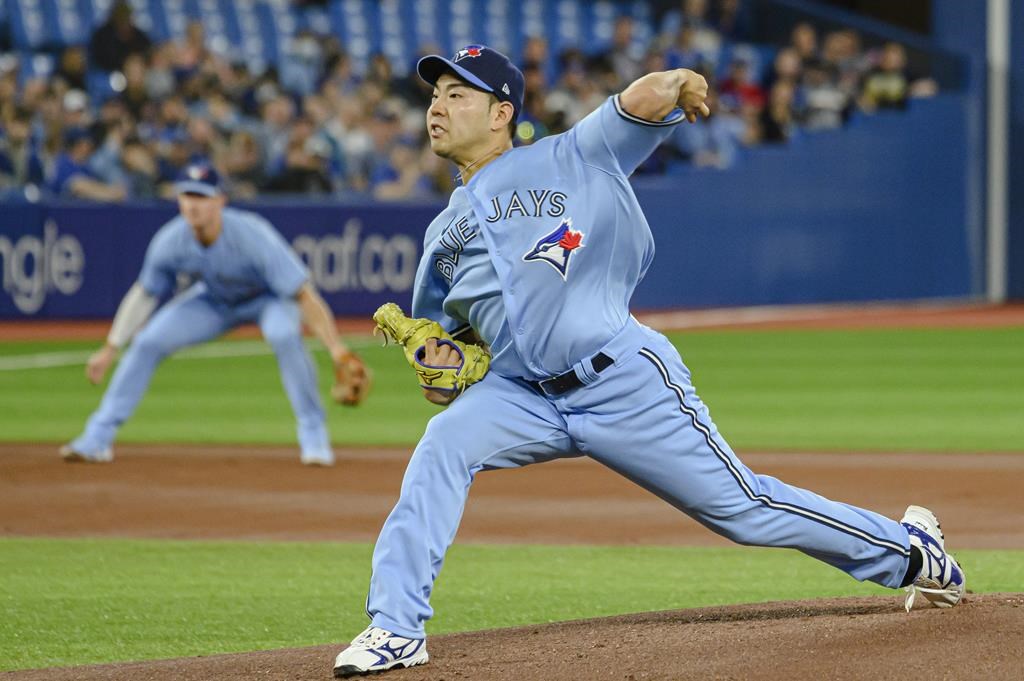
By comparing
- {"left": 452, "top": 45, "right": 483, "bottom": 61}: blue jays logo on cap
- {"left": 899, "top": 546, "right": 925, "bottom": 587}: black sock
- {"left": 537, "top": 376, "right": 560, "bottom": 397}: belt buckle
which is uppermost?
{"left": 452, "top": 45, "right": 483, "bottom": 61}: blue jays logo on cap

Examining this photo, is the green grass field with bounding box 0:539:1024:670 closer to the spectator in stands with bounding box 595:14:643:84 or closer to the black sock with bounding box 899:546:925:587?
the black sock with bounding box 899:546:925:587

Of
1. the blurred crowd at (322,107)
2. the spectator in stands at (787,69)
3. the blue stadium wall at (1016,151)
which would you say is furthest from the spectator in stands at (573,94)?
the blue stadium wall at (1016,151)

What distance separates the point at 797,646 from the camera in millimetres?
4633

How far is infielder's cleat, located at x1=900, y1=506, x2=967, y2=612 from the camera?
4.95 m

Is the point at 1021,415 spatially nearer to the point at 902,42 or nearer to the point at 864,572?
the point at 864,572

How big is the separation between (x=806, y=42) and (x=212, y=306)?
1448 centimetres

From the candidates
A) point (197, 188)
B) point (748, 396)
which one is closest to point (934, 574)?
point (197, 188)

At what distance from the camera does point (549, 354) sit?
466 cm

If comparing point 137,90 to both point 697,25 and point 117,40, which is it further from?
point 697,25

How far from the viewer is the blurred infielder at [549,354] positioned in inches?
180

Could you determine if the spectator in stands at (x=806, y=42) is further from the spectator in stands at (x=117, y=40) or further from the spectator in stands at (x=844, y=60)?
the spectator in stands at (x=117, y=40)

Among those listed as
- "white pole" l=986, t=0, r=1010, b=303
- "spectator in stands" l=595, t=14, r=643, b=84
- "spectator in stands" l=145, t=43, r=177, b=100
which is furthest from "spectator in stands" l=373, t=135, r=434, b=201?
"white pole" l=986, t=0, r=1010, b=303

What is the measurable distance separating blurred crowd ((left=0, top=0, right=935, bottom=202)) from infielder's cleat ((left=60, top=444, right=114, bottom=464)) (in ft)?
31.2

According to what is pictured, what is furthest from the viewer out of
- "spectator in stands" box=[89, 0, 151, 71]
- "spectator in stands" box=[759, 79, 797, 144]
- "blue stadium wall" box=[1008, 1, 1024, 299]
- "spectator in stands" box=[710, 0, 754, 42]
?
"blue stadium wall" box=[1008, 1, 1024, 299]
